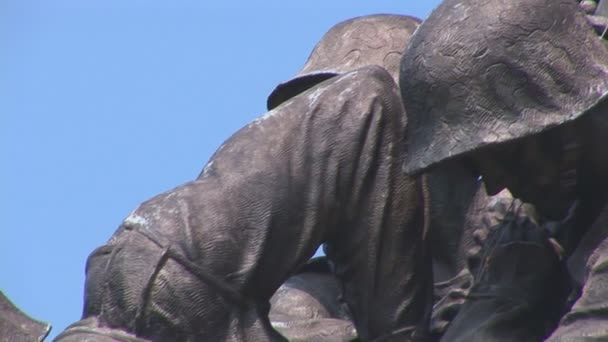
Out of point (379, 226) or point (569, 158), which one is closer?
point (569, 158)

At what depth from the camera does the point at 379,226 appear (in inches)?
364

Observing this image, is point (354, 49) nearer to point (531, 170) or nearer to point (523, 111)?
point (531, 170)

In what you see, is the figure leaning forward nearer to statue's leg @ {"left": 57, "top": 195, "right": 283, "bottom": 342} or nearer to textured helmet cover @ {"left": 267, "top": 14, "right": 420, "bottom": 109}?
statue's leg @ {"left": 57, "top": 195, "right": 283, "bottom": 342}

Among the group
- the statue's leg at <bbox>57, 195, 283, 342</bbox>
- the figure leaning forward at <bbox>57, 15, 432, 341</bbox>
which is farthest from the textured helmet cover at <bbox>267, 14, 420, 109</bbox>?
the statue's leg at <bbox>57, 195, 283, 342</bbox>

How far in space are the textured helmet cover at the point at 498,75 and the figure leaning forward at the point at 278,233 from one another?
29 cm

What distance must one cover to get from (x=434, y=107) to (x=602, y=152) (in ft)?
1.51

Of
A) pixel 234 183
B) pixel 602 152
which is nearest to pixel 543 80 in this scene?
pixel 602 152

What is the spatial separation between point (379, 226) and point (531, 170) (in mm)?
513

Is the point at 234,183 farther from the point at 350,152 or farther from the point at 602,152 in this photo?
the point at 602,152

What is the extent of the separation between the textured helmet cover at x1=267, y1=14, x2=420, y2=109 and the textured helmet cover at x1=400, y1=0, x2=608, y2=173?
100cm

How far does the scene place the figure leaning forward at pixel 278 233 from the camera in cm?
890

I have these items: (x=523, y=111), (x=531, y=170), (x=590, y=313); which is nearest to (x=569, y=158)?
(x=531, y=170)

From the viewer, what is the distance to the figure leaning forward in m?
8.90

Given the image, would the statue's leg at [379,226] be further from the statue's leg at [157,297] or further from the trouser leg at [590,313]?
the trouser leg at [590,313]
